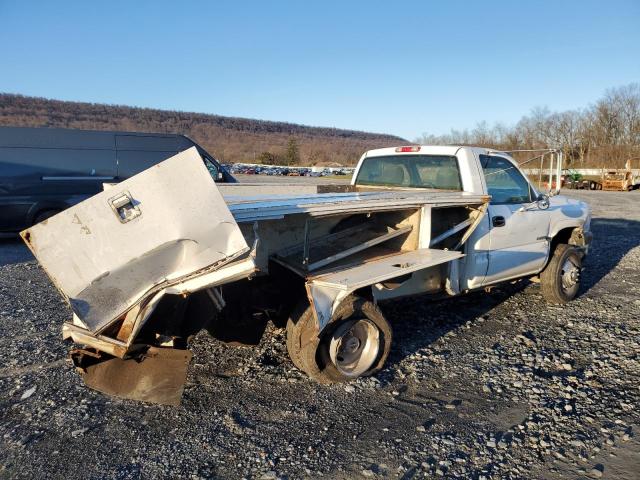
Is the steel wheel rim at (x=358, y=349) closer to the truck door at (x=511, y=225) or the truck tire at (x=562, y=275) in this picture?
the truck door at (x=511, y=225)

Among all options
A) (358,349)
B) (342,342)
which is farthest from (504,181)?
(342,342)

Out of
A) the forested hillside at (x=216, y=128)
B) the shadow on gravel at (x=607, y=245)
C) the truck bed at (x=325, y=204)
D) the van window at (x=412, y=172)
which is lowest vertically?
the shadow on gravel at (x=607, y=245)

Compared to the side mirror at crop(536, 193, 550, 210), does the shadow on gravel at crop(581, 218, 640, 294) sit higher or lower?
lower

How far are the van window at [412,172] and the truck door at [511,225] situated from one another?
0.39 meters

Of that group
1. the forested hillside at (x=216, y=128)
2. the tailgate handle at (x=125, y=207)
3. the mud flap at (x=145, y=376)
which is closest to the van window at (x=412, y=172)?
the mud flap at (x=145, y=376)

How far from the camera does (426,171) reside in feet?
18.3

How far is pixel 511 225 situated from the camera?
5.33 meters

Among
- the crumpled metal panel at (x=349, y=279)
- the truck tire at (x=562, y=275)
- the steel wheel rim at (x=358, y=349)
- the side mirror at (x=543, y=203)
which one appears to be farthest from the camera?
the truck tire at (x=562, y=275)

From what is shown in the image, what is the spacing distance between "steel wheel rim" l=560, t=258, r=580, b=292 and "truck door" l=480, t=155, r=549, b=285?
17.0 inches

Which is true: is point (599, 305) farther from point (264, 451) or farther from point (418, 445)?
point (264, 451)

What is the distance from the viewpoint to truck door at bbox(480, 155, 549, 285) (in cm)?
522

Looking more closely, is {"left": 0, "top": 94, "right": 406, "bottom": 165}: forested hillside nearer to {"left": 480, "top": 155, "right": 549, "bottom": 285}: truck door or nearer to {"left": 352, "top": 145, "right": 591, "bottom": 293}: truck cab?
{"left": 352, "top": 145, "right": 591, "bottom": 293}: truck cab

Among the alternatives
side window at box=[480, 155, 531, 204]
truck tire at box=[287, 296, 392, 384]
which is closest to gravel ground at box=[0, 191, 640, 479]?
truck tire at box=[287, 296, 392, 384]

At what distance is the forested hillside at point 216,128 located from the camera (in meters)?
98.1
